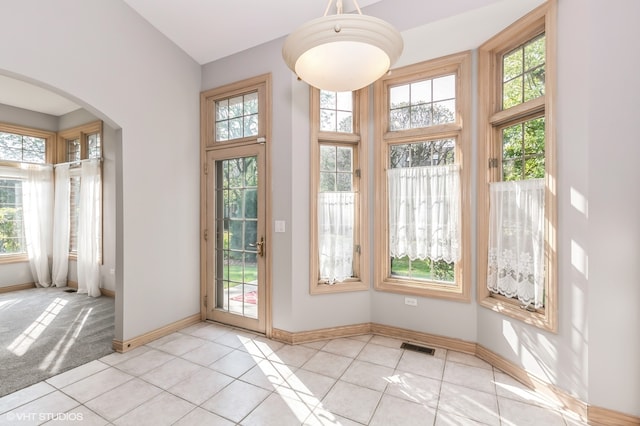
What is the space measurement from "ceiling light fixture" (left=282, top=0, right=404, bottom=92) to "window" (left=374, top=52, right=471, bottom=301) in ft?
4.89

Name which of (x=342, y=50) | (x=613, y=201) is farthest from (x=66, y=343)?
(x=613, y=201)

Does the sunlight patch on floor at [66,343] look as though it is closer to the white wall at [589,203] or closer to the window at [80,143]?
the window at [80,143]

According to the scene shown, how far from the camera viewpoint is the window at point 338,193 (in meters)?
3.01

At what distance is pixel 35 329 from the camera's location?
330 centimetres

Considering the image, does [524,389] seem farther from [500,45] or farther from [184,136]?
[184,136]

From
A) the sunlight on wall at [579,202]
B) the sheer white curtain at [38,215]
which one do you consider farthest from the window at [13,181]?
the sunlight on wall at [579,202]

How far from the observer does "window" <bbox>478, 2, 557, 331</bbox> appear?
2117 millimetres

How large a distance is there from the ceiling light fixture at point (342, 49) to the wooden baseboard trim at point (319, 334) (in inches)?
93.5

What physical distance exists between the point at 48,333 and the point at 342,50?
4178 millimetres

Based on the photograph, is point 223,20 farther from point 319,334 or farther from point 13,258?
point 13,258

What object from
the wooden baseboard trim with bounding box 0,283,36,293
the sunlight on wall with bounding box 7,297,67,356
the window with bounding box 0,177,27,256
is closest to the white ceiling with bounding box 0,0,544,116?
the sunlight on wall with bounding box 7,297,67,356

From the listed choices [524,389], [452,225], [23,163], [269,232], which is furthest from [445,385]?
[23,163]

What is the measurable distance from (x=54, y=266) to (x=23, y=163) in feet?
5.92

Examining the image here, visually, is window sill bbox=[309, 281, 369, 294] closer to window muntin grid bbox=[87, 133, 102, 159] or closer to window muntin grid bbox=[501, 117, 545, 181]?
window muntin grid bbox=[501, 117, 545, 181]
